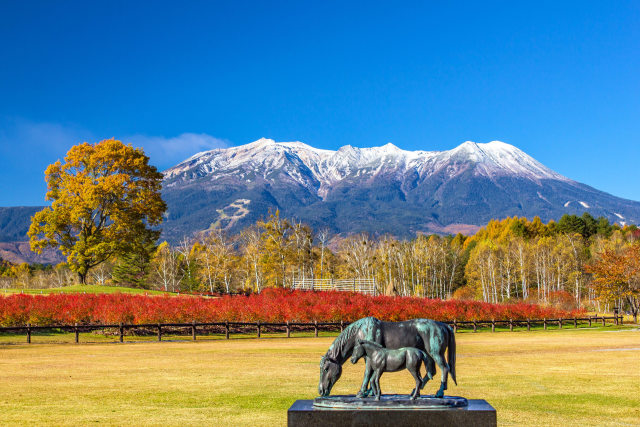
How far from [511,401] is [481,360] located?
9.92 meters

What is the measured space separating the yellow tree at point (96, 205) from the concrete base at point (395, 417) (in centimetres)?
4925

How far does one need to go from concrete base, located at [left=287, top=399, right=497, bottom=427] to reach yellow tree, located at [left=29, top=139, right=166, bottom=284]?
162 feet

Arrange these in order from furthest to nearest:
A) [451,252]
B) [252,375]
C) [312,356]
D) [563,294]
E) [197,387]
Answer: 1. [451,252]
2. [563,294]
3. [312,356]
4. [252,375]
5. [197,387]

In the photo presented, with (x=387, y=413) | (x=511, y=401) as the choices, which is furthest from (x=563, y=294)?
(x=387, y=413)

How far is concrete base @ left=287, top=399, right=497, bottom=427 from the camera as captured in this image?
6.62 meters

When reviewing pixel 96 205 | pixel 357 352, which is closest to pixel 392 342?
pixel 357 352

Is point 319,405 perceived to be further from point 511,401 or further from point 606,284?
point 606,284

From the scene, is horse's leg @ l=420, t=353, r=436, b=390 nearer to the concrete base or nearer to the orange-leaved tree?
the concrete base

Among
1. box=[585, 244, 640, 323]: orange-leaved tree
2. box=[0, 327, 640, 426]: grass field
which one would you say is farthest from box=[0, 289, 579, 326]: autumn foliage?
box=[585, 244, 640, 323]: orange-leaved tree

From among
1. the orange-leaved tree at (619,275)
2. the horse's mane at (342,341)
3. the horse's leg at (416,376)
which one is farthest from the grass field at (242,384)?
the orange-leaved tree at (619,275)

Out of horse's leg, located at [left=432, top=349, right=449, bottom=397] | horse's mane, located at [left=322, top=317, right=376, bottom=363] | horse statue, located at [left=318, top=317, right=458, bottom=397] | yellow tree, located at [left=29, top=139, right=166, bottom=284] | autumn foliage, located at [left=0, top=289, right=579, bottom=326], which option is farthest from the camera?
yellow tree, located at [left=29, top=139, right=166, bottom=284]

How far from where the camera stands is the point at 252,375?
19234 mm

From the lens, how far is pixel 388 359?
23.0 ft

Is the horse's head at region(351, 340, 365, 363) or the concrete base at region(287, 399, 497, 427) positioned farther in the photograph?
the horse's head at region(351, 340, 365, 363)
